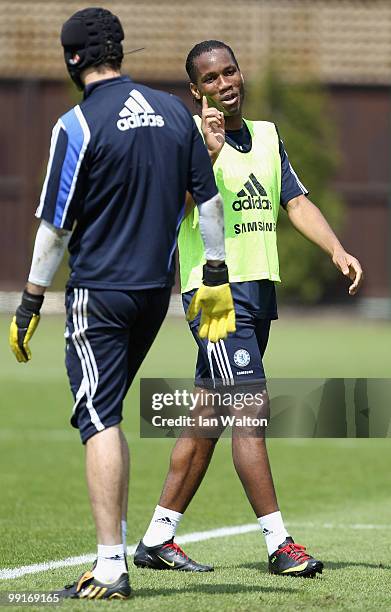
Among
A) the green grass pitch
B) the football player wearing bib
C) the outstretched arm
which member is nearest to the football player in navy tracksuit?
the green grass pitch

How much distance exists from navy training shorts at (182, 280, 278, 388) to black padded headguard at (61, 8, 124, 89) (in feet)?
5.14

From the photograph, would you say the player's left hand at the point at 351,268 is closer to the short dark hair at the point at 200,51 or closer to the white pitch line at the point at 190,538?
the short dark hair at the point at 200,51

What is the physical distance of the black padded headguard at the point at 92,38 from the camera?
5949mm

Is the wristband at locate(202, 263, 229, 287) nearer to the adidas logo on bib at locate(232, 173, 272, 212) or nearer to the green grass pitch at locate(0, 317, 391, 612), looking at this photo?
the adidas logo on bib at locate(232, 173, 272, 212)

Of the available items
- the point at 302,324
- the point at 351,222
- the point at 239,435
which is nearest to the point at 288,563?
the point at 239,435

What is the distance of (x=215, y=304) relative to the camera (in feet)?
20.6

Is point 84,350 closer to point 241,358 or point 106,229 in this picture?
point 106,229

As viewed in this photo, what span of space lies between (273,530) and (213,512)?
3013 mm

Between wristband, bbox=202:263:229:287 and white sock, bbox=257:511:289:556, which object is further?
white sock, bbox=257:511:289:556

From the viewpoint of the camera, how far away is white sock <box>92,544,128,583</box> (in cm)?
598

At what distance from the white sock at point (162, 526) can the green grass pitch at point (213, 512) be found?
238 millimetres

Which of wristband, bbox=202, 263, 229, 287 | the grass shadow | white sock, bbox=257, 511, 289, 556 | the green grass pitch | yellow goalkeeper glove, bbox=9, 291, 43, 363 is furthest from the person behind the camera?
white sock, bbox=257, 511, 289, 556

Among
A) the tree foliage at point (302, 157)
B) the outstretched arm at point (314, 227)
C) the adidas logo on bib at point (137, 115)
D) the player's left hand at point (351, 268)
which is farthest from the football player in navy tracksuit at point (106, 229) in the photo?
the tree foliage at point (302, 157)

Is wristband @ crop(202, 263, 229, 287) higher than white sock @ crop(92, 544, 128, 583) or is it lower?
higher
